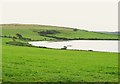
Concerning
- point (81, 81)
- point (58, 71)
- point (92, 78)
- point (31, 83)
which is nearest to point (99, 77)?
point (92, 78)

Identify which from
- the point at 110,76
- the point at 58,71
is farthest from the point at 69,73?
the point at 110,76

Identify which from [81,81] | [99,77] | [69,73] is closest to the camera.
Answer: [81,81]

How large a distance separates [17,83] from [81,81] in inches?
236

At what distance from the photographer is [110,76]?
32094mm

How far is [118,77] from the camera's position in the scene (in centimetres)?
3150

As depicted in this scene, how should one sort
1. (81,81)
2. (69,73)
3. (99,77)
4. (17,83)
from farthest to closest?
1. (69,73)
2. (99,77)
3. (81,81)
4. (17,83)

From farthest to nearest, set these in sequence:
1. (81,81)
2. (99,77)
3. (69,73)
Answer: (69,73) → (99,77) → (81,81)

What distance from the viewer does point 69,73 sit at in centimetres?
3319

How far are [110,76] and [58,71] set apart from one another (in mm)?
5850

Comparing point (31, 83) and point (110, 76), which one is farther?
point (110, 76)

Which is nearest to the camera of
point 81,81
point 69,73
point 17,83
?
point 17,83

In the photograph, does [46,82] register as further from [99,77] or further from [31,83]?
[99,77]

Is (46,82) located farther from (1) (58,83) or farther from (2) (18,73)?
(2) (18,73)

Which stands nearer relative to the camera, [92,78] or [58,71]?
[92,78]
